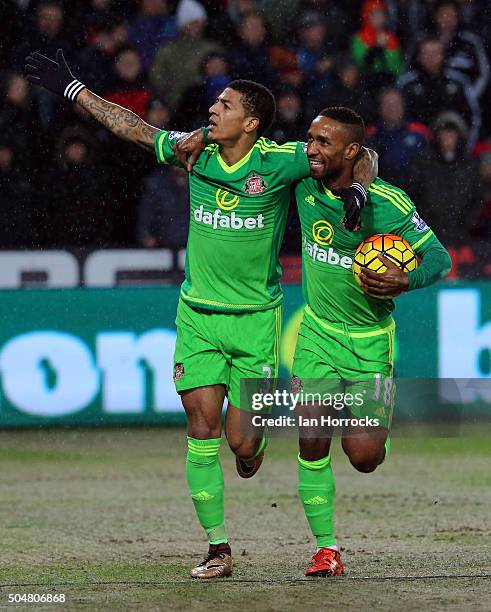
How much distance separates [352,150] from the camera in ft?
19.7

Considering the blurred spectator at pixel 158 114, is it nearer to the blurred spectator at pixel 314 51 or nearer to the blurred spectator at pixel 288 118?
the blurred spectator at pixel 288 118

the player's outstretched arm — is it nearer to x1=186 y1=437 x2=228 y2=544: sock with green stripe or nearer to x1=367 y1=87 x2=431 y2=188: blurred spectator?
x1=186 y1=437 x2=228 y2=544: sock with green stripe

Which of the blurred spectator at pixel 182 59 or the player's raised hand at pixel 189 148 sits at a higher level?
the blurred spectator at pixel 182 59

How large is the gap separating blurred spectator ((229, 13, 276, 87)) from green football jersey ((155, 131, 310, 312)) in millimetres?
5056

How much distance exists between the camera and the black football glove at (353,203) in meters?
5.70

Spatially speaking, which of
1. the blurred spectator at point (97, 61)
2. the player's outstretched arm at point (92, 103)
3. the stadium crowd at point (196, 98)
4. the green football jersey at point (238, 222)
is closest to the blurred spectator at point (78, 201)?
the stadium crowd at point (196, 98)

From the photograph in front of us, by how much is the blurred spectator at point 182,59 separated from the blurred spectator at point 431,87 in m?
1.69

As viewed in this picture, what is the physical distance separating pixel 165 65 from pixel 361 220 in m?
5.56

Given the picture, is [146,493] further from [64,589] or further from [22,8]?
[22,8]

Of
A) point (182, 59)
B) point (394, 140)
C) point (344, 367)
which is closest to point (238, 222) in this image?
point (344, 367)

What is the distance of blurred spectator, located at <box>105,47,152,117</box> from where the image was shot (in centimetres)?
1105

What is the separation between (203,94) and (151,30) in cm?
77

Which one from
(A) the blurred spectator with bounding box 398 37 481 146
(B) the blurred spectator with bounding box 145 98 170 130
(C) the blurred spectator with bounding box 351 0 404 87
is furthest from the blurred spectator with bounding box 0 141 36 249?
(A) the blurred spectator with bounding box 398 37 481 146
